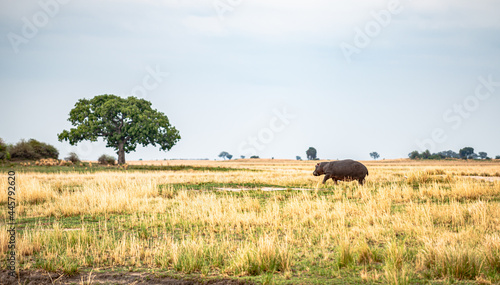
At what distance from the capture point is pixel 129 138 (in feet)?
193

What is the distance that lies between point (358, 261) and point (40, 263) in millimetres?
6237

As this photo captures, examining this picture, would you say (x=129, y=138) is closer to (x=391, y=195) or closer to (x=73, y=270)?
(x=391, y=195)

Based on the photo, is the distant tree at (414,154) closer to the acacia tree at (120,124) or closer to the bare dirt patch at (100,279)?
the acacia tree at (120,124)

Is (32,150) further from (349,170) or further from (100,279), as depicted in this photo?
(100,279)

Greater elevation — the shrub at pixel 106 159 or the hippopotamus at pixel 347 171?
the shrub at pixel 106 159

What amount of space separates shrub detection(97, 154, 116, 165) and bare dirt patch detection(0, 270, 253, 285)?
2081 inches

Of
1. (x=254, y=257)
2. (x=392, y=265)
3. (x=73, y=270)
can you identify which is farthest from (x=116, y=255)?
(x=392, y=265)

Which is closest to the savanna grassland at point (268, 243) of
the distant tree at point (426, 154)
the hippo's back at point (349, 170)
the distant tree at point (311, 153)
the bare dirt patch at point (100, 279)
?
the bare dirt patch at point (100, 279)

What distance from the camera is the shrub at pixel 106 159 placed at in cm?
5884

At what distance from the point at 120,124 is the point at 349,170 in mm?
40920

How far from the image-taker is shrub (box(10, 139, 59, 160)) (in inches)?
A: 2235

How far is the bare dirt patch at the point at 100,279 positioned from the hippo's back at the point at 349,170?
18.2 metres

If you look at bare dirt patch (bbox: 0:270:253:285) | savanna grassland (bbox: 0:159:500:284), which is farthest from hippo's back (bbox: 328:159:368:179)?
bare dirt patch (bbox: 0:270:253:285)

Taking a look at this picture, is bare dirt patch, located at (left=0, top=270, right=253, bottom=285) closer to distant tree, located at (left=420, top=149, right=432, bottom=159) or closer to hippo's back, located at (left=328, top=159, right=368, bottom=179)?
hippo's back, located at (left=328, top=159, right=368, bottom=179)
